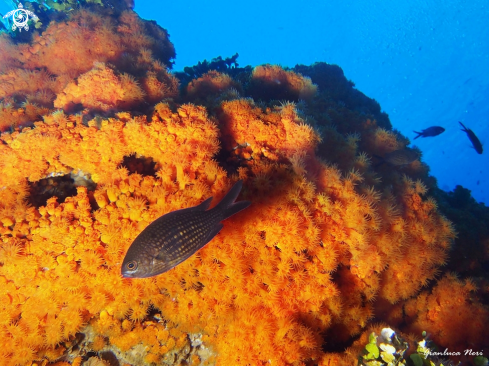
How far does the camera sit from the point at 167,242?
214 cm

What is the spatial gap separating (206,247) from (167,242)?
1.03m

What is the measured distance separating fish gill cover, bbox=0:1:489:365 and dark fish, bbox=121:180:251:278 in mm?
815

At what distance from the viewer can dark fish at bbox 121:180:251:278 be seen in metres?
2.08

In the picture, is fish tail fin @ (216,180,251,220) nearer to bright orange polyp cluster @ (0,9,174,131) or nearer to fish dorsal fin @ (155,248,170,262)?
fish dorsal fin @ (155,248,170,262)

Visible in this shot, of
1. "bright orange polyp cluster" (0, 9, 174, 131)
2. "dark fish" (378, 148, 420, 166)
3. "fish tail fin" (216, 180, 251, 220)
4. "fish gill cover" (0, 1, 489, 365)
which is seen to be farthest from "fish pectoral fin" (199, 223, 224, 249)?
"dark fish" (378, 148, 420, 166)

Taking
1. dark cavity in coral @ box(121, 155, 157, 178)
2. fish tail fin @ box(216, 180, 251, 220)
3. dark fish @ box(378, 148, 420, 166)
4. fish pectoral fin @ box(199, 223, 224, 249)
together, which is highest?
dark fish @ box(378, 148, 420, 166)

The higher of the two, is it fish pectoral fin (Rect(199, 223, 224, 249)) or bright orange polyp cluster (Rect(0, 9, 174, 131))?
bright orange polyp cluster (Rect(0, 9, 174, 131))

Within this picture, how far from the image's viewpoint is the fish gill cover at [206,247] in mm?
3143

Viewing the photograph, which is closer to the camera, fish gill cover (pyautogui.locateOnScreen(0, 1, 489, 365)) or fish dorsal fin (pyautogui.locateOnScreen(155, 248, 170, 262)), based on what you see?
fish dorsal fin (pyautogui.locateOnScreen(155, 248, 170, 262))

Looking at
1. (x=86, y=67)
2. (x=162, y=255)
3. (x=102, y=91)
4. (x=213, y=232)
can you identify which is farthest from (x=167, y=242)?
(x=86, y=67)

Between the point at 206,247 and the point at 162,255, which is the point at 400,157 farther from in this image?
the point at 162,255

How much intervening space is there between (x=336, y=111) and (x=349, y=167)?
2.29m

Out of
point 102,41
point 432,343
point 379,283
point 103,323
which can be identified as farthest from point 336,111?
point 103,323

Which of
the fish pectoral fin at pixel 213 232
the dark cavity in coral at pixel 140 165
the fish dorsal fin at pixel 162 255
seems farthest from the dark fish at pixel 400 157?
the fish dorsal fin at pixel 162 255
